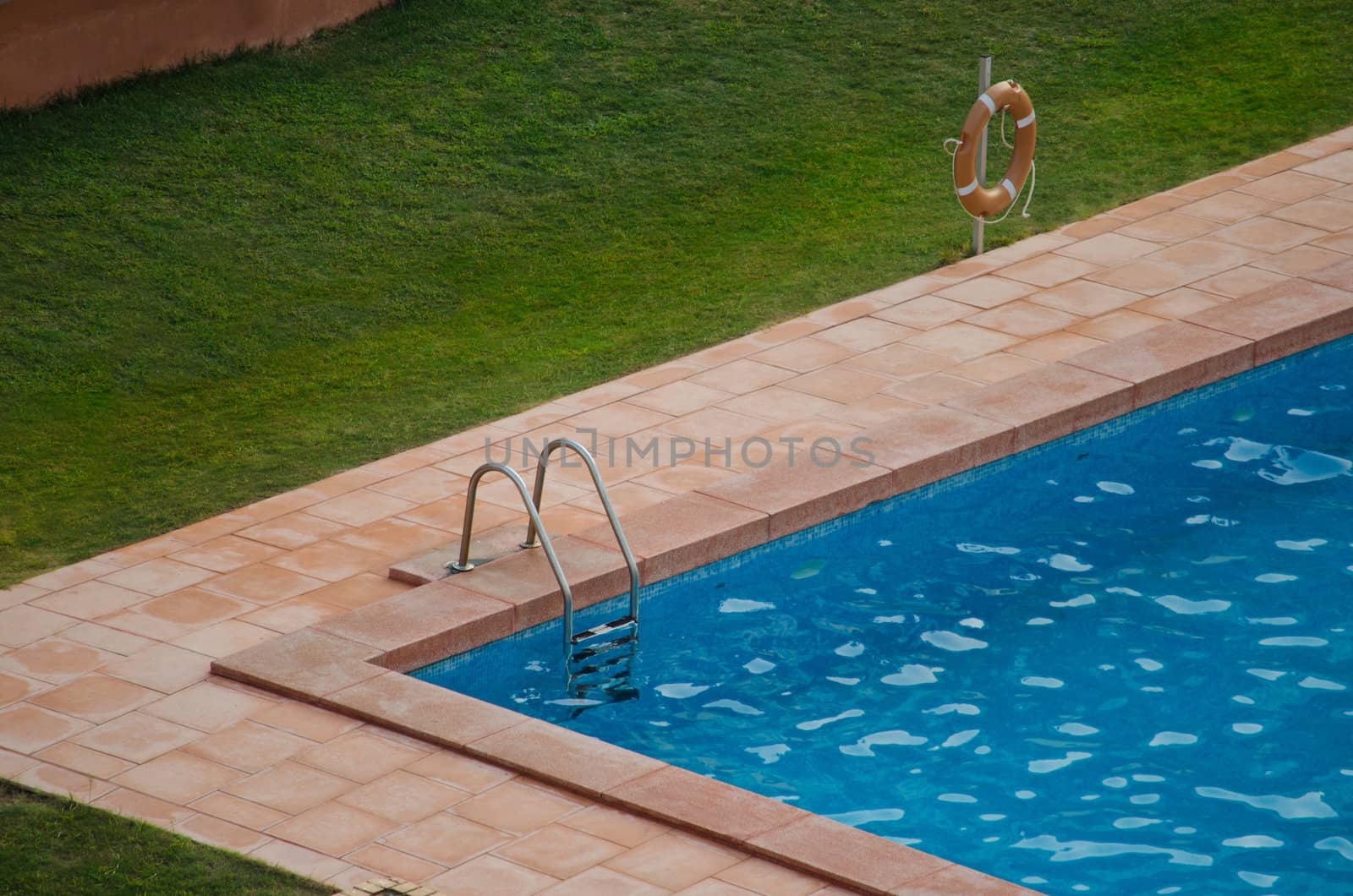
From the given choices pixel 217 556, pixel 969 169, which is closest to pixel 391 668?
pixel 217 556

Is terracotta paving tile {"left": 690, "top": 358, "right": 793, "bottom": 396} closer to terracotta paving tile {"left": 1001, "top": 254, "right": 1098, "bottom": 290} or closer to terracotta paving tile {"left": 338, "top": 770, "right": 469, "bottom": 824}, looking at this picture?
terracotta paving tile {"left": 1001, "top": 254, "right": 1098, "bottom": 290}

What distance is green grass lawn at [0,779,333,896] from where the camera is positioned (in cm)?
565

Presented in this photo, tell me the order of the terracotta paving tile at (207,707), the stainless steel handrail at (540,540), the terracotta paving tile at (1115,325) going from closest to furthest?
the terracotta paving tile at (207,707)
the stainless steel handrail at (540,540)
the terracotta paving tile at (1115,325)

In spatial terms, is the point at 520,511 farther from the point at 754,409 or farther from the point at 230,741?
the point at 230,741

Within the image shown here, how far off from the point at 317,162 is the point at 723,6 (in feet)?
12.6

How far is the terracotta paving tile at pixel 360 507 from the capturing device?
8.42m

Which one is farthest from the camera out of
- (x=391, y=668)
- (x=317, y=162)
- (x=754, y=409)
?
(x=317, y=162)

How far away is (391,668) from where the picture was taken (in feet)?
23.6

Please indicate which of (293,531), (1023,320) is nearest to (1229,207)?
(1023,320)

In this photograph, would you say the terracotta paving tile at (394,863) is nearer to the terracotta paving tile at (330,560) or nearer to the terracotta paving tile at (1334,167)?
the terracotta paving tile at (330,560)

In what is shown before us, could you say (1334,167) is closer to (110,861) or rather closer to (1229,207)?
(1229,207)

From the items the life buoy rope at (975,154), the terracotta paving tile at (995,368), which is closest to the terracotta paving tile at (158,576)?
the terracotta paving tile at (995,368)

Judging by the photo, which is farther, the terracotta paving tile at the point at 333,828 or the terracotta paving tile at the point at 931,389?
the terracotta paving tile at the point at 931,389

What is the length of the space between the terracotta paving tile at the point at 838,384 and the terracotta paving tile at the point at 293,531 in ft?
8.64
